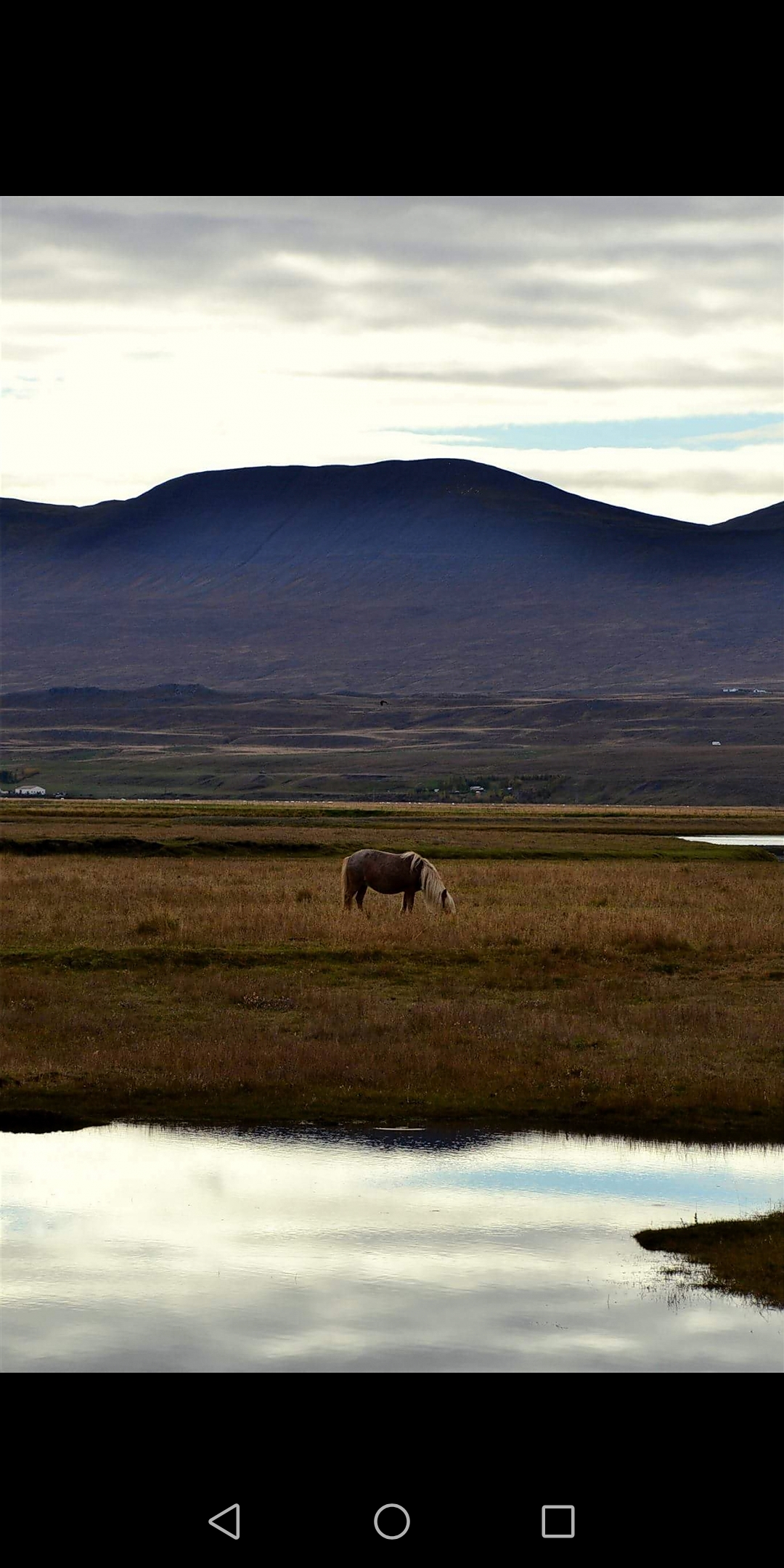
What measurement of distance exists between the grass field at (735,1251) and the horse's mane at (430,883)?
18.7 metres

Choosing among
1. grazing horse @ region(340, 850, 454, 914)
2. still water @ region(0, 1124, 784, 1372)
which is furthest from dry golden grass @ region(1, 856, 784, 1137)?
still water @ region(0, 1124, 784, 1372)

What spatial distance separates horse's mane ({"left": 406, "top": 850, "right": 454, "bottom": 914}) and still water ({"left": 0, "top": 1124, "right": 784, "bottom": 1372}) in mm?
15774

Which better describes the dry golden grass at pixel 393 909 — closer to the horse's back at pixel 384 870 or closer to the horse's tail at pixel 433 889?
the horse's tail at pixel 433 889

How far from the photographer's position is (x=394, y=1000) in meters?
23.2

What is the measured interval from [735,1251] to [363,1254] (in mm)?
3158

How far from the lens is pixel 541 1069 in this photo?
19062mm

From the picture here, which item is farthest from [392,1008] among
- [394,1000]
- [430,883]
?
[430,883]

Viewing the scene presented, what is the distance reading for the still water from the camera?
1062 cm

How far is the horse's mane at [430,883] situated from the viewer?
32375mm

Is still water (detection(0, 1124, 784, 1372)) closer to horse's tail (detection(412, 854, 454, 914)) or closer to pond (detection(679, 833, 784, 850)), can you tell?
horse's tail (detection(412, 854, 454, 914))

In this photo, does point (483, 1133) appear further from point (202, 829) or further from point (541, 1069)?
point (202, 829)
